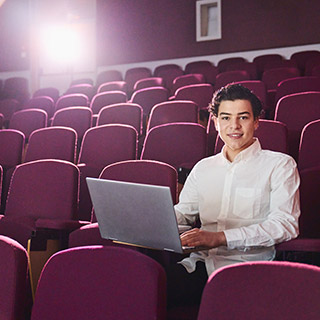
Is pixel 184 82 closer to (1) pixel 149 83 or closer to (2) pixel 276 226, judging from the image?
(1) pixel 149 83

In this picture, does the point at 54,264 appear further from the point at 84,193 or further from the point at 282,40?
the point at 282,40

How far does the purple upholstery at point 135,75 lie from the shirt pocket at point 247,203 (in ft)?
4.92

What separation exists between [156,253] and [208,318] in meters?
0.18

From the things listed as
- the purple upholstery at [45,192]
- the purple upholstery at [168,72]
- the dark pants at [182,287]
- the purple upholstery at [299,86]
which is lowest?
the dark pants at [182,287]

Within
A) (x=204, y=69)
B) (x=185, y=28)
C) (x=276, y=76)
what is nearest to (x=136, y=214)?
(x=276, y=76)

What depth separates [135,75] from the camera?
2070 millimetres

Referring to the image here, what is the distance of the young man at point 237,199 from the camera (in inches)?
18.5

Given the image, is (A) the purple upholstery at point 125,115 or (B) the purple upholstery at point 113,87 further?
(B) the purple upholstery at point 113,87

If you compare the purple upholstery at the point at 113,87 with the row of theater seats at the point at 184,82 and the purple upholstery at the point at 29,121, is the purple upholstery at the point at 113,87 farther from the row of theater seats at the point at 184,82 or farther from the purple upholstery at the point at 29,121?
the purple upholstery at the point at 29,121

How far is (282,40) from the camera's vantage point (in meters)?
2.01

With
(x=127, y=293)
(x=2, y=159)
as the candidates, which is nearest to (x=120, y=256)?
(x=127, y=293)

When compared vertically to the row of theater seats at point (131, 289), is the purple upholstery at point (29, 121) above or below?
above

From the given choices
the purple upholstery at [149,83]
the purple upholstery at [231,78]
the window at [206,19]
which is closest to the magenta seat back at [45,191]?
the purple upholstery at [231,78]

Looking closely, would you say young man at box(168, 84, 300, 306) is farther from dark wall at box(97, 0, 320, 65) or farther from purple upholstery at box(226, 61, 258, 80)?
dark wall at box(97, 0, 320, 65)
